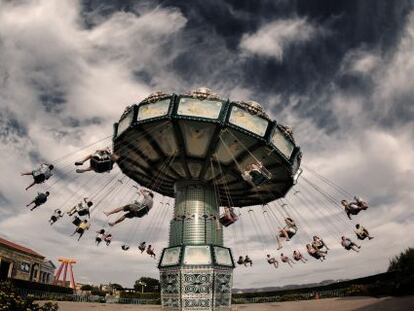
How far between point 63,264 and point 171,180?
50.6 metres

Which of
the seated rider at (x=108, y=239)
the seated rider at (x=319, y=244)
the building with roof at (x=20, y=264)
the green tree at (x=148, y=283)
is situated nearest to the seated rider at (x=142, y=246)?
the seated rider at (x=108, y=239)

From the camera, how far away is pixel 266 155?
1773 centimetres

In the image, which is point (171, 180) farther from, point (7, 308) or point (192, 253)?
point (7, 308)

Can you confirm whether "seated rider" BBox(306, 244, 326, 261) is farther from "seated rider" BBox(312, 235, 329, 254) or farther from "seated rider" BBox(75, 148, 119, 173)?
"seated rider" BBox(75, 148, 119, 173)

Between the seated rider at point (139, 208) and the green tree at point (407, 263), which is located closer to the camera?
the seated rider at point (139, 208)

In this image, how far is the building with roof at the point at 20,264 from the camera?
39938 millimetres

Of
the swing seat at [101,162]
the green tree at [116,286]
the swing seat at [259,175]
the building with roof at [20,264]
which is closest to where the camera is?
the swing seat at [101,162]

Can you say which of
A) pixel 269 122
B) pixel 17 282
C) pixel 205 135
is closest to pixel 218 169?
pixel 205 135

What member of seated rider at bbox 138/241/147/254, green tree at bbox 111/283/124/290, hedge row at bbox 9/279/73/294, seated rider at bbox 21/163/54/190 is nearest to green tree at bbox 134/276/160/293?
green tree at bbox 111/283/124/290

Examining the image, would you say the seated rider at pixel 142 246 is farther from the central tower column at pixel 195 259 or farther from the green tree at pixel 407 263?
the green tree at pixel 407 263

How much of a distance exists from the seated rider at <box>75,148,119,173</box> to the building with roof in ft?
98.0

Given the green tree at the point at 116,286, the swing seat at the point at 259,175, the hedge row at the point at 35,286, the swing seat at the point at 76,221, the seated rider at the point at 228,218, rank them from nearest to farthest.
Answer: the swing seat at the point at 259,175
the seated rider at the point at 228,218
the swing seat at the point at 76,221
the hedge row at the point at 35,286
the green tree at the point at 116,286

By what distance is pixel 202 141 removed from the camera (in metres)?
17.2

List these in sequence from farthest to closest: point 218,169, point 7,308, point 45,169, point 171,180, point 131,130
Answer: point 171,180, point 218,169, point 131,130, point 45,169, point 7,308
